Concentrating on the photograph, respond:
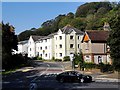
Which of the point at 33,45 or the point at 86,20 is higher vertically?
the point at 86,20

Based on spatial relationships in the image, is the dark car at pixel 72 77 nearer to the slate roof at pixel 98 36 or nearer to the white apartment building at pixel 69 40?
the slate roof at pixel 98 36

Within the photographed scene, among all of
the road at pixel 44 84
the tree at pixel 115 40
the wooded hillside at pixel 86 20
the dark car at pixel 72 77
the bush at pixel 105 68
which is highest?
the wooded hillside at pixel 86 20

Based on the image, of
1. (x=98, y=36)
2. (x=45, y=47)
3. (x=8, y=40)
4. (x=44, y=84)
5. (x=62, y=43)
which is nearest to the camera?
(x=44, y=84)

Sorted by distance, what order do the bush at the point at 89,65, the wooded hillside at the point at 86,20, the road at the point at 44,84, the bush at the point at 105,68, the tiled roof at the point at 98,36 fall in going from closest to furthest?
the road at the point at 44,84
the bush at the point at 105,68
the bush at the point at 89,65
the tiled roof at the point at 98,36
the wooded hillside at the point at 86,20

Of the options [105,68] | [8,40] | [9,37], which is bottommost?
[105,68]

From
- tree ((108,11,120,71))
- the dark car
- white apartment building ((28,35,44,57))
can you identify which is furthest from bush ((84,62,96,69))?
white apartment building ((28,35,44,57))

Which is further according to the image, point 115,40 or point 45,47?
point 45,47

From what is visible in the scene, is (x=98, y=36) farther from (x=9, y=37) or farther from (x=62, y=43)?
(x=62, y=43)

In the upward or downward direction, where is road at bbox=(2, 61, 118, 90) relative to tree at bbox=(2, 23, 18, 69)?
downward

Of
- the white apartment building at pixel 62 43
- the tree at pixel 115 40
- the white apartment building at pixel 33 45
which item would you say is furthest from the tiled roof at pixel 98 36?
the white apartment building at pixel 33 45

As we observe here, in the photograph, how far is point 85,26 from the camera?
123188 mm

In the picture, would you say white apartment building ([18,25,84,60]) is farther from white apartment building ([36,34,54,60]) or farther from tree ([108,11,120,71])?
tree ([108,11,120,71])

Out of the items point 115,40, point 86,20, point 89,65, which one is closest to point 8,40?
point 89,65

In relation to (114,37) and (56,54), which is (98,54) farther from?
(56,54)
